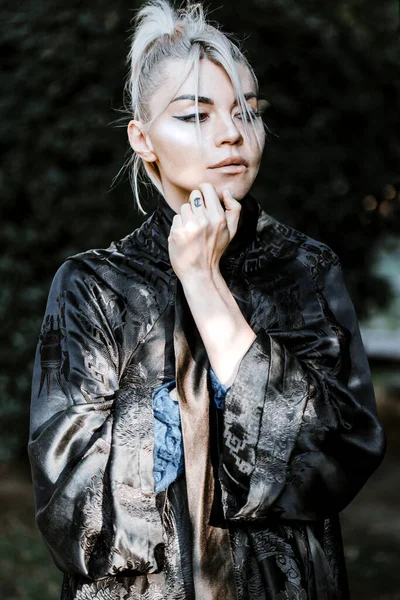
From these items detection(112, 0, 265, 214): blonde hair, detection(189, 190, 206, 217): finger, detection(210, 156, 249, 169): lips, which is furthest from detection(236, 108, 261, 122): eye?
detection(189, 190, 206, 217): finger

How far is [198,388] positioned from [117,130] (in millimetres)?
3854

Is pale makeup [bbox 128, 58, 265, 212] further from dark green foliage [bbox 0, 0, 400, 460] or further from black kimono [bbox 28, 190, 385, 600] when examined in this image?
dark green foliage [bbox 0, 0, 400, 460]

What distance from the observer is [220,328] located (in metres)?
1.79

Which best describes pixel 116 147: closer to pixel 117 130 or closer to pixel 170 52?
pixel 117 130

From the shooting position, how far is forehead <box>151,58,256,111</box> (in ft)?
6.31

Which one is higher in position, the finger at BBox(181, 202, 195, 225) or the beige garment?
the finger at BBox(181, 202, 195, 225)

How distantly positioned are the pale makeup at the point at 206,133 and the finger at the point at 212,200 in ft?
0.16

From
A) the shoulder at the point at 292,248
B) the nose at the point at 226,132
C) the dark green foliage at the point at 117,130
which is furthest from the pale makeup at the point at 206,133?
the dark green foliage at the point at 117,130

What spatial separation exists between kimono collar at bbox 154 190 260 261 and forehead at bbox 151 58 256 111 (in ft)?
0.82

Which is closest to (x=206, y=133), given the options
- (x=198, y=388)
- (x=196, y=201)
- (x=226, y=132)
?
(x=226, y=132)

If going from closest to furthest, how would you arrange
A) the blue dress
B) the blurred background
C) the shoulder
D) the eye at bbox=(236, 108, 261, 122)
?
the blue dress, the eye at bbox=(236, 108, 261, 122), the shoulder, the blurred background

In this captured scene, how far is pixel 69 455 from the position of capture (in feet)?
5.86

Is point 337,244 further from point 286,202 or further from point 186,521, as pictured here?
point 186,521

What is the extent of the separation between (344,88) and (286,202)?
0.82 m
